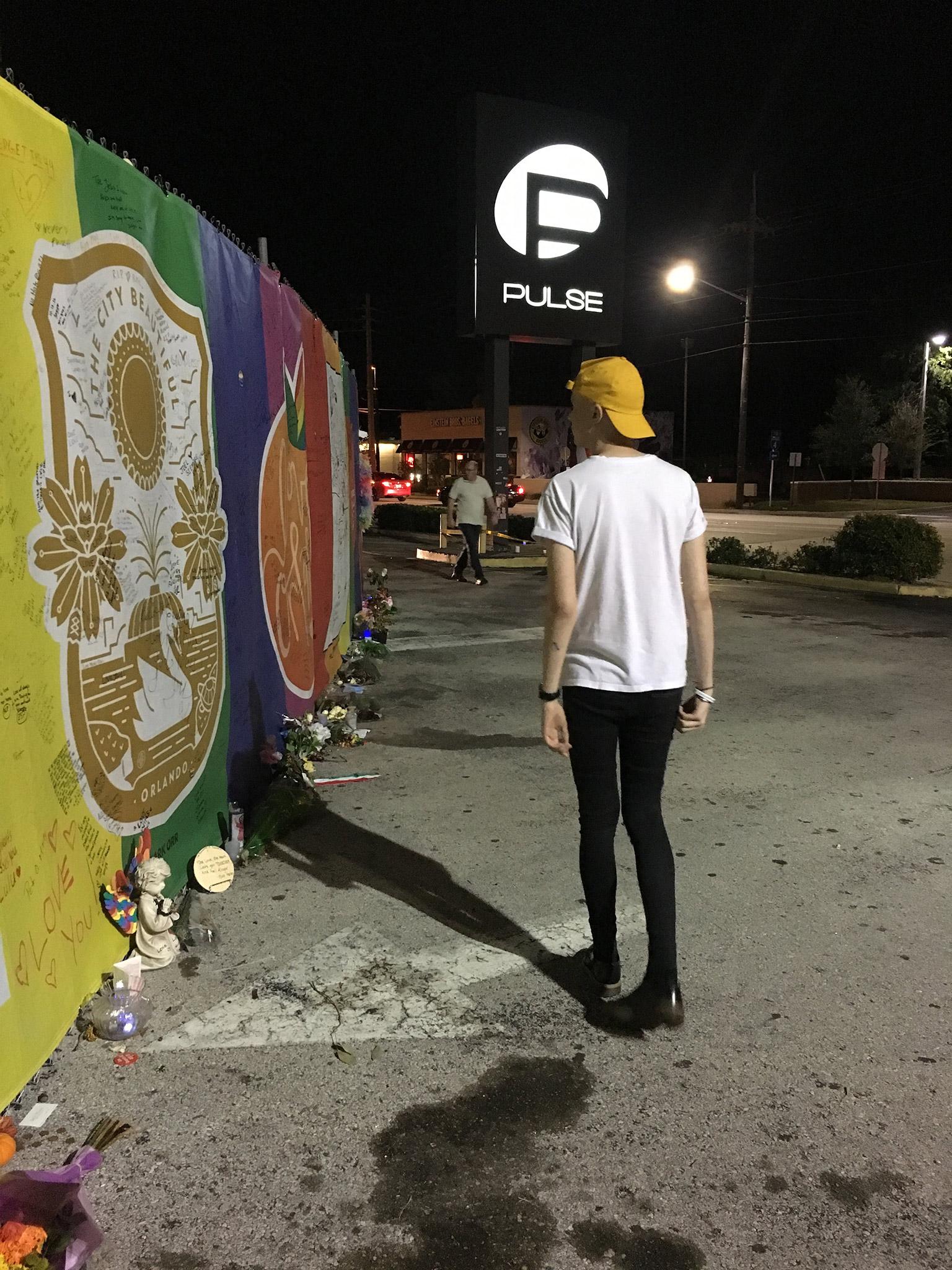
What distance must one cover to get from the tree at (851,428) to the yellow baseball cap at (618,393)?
162ft

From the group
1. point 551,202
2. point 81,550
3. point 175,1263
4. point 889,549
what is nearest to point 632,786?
point 175,1263

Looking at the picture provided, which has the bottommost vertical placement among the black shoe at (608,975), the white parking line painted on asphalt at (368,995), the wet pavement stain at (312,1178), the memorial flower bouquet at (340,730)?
the wet pavement stain at (312,1178)

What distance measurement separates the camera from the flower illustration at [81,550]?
8.83 ft

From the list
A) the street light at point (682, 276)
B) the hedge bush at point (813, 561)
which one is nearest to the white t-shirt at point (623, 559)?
the hedge bush at point (813, 561)

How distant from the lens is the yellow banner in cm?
241

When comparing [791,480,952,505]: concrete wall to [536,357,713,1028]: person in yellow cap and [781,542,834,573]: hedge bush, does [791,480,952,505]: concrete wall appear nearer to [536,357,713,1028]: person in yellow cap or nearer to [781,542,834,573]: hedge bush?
[781,542,834,573]: hedge bush

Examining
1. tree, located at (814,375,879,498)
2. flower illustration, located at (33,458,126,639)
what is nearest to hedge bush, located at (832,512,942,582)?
flower illustration, located at (33,458,126,639)

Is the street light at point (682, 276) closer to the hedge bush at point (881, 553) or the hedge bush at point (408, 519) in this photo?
the hedge bush at point (408, 519)

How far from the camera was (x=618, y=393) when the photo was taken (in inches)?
112

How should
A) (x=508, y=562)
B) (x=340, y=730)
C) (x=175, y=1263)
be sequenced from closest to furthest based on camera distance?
1. (x=175, y=1263)
2. (x=340, y=730)
3. (x=508, y=562)

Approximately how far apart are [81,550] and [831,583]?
12913 millimetres

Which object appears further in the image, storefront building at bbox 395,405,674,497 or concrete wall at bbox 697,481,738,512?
storefront building at bbox 395,405,674,497

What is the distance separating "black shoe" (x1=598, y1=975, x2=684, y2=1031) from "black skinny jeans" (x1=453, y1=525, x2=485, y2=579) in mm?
10682

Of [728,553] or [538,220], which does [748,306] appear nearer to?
[538,220]
